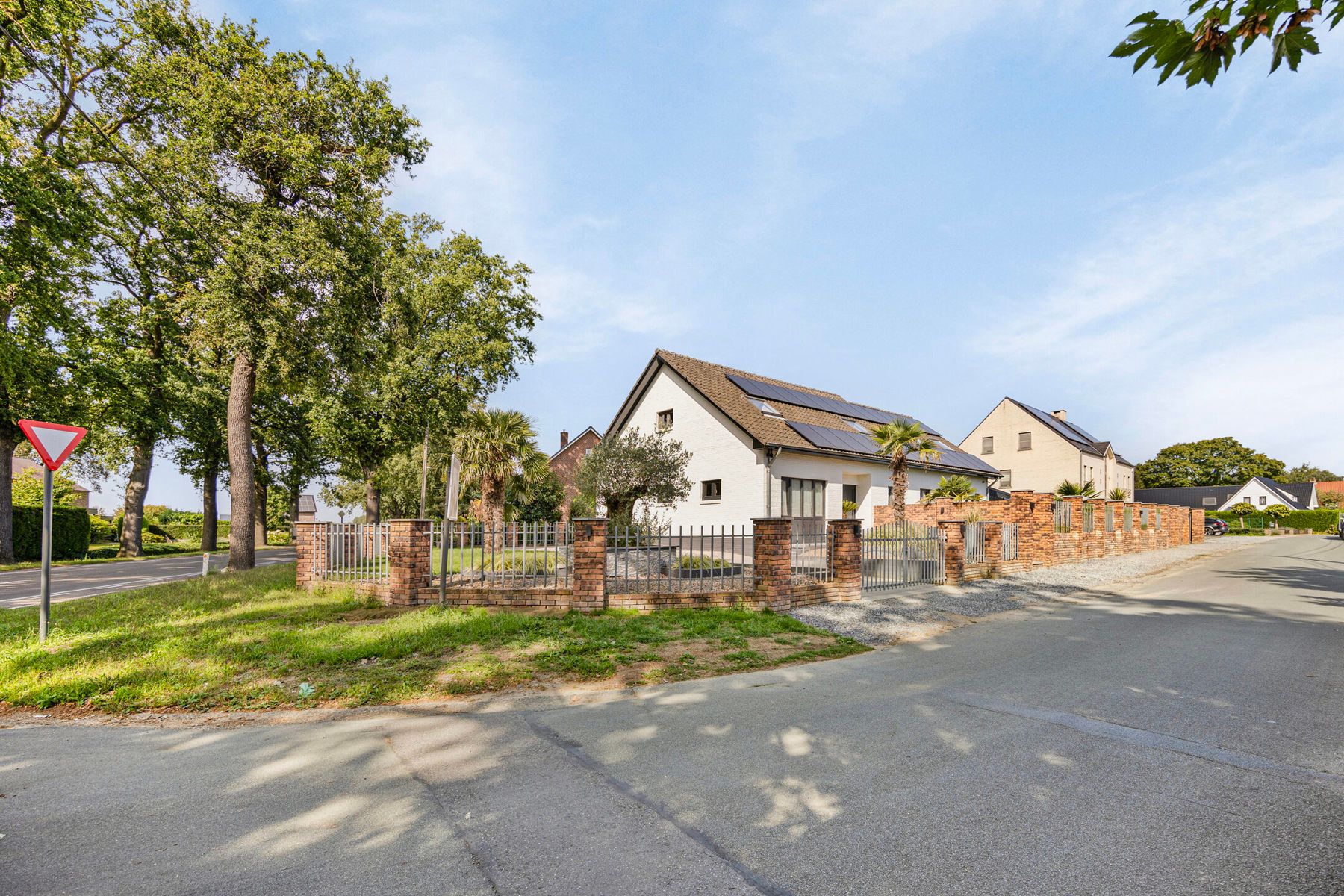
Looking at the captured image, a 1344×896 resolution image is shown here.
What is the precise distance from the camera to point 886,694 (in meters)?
5.93

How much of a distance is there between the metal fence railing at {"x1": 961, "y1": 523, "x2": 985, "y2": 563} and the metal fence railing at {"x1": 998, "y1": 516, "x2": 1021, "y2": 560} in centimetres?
158

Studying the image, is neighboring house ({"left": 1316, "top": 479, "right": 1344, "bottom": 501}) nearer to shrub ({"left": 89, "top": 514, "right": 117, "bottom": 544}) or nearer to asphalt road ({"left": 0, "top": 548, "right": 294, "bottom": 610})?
asphalt road ({"left": 0, "top": 548, "right": 294, "bottom": 610})

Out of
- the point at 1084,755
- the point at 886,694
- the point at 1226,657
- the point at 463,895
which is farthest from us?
the point at 1226,657

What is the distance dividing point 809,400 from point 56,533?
3127cm

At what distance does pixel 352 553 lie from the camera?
38.5ft

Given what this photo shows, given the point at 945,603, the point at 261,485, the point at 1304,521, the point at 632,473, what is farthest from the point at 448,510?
the point at 1304,521

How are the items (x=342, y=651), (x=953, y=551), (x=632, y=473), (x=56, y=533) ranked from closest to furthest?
(x=342, y=651) < (x=953, y=551) < (x=632, y=473) < (x=56, y=533)

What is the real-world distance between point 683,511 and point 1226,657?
16.9 meters

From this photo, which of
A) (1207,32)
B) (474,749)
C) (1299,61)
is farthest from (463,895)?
(1299,61)

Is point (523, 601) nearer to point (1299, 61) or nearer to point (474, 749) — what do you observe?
point (474, 749)

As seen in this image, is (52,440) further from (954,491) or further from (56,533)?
(954,491)

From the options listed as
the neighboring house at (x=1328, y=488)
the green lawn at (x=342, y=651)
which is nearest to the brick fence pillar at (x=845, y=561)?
the green lawn at (x=342, y=651)

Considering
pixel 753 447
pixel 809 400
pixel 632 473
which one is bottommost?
pixel 632 473

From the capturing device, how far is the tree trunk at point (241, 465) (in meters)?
15.8
